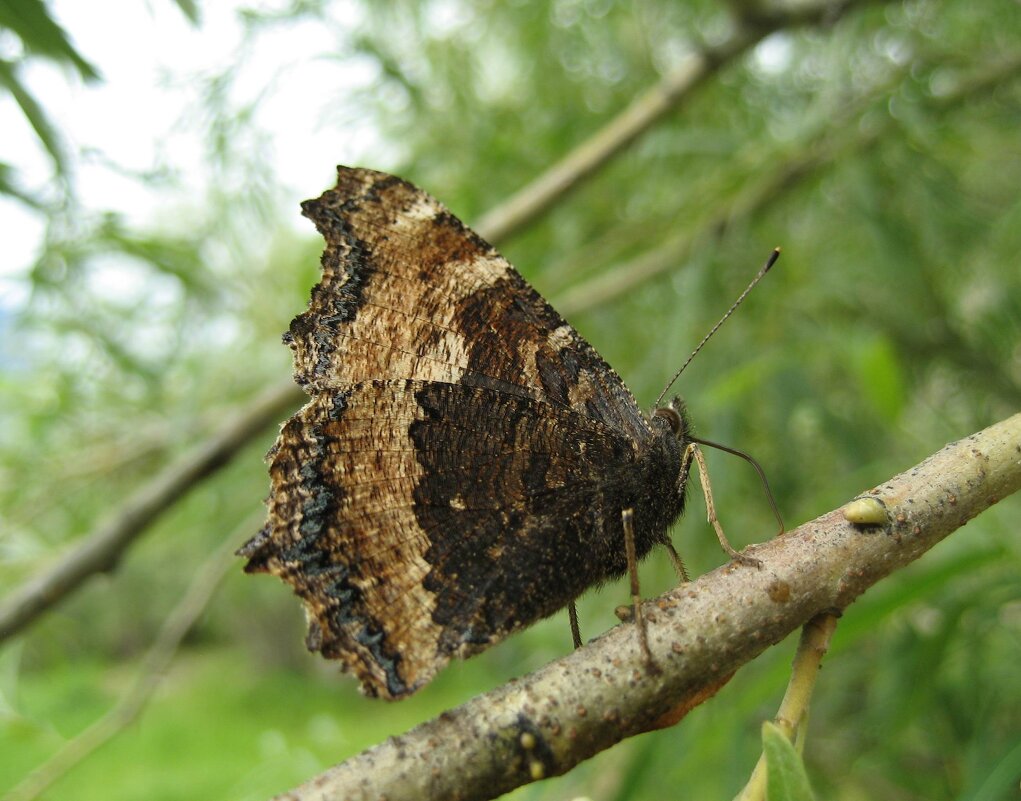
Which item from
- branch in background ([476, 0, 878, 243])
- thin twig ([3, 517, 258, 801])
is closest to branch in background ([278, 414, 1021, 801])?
thin twig ([3, 517, 258, 801])

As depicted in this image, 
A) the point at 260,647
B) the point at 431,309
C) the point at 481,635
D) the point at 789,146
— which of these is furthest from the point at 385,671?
the point at 260,647

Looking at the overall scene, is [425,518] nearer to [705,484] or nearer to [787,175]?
[705,484]

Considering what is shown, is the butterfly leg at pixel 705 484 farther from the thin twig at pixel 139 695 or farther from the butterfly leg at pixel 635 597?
the thin twig at pixel 139 695

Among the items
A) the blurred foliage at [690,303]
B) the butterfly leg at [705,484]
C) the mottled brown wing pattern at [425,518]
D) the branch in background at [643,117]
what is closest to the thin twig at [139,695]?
the blurred foliage at [690,303]

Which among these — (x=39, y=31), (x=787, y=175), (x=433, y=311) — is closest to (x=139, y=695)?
(x=433, y=311)

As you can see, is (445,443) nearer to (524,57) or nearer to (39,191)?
(39,191)

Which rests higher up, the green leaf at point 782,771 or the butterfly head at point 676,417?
the butterfly head at point 676,417

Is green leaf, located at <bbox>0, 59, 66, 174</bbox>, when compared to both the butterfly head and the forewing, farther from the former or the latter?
the butterfly head
